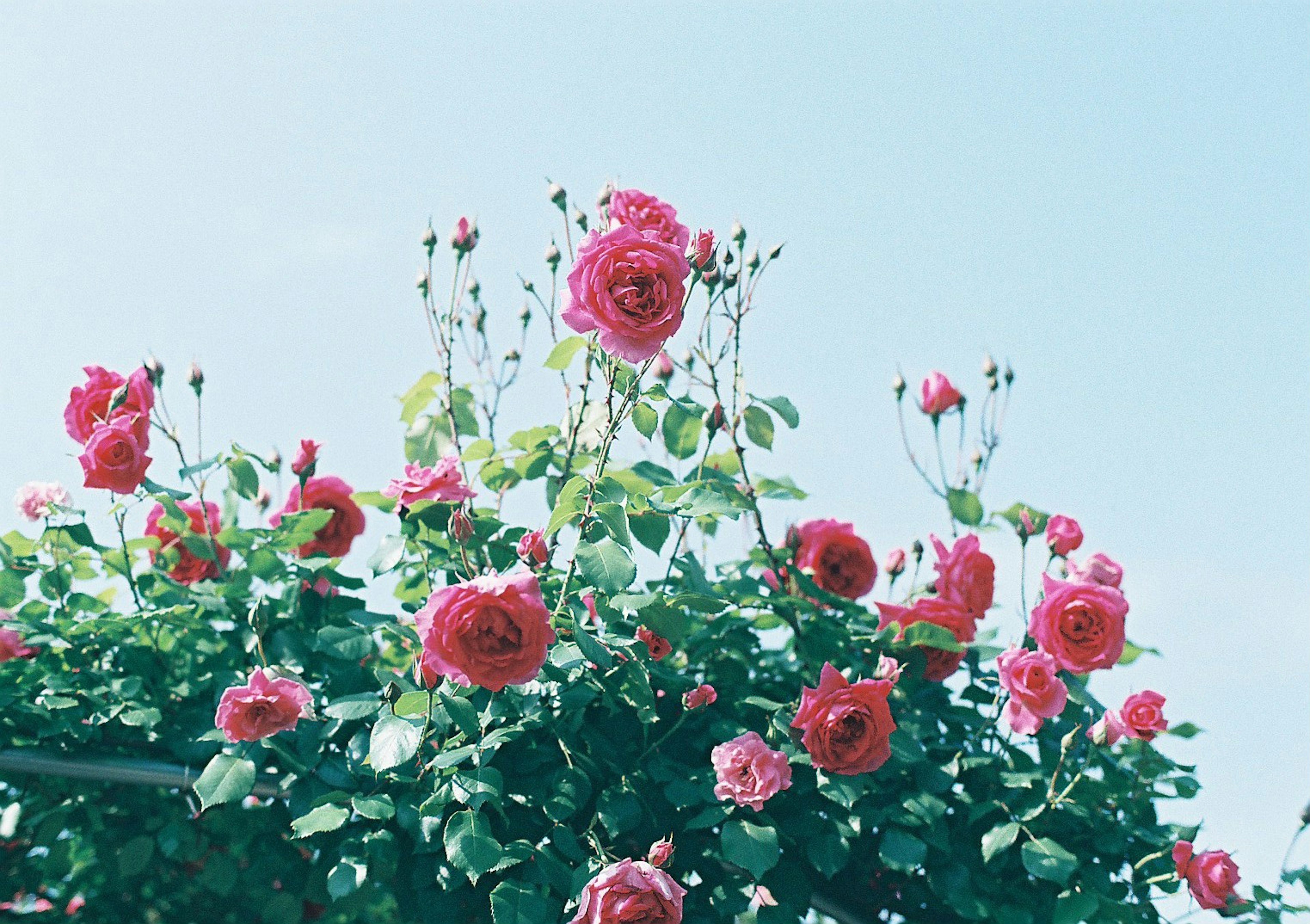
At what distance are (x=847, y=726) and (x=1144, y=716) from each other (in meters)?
0.56

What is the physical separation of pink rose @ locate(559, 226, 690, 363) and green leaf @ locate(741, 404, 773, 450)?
620 mm

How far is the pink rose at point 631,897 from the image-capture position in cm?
161

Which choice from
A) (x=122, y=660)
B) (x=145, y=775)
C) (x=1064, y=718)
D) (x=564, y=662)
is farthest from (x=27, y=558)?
(x=1064, y=718)

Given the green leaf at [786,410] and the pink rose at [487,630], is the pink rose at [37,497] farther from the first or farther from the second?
the green leaf at [786,410]

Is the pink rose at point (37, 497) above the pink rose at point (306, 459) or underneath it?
underneath

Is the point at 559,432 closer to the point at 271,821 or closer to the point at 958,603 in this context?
the point at 958,603

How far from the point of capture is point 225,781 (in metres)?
1.85

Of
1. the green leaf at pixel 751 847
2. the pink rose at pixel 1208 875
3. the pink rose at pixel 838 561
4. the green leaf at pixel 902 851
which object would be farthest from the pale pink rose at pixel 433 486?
the pink rose at pixel 1208 875

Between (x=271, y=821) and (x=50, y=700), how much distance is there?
565 millimetres

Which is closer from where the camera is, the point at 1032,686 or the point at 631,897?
the point at 631,897

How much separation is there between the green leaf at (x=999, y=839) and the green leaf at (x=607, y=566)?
2.71 ft

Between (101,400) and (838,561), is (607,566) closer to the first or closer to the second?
(838,561)

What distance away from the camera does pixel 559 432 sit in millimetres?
2232

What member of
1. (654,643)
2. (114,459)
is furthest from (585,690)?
(114,459)
